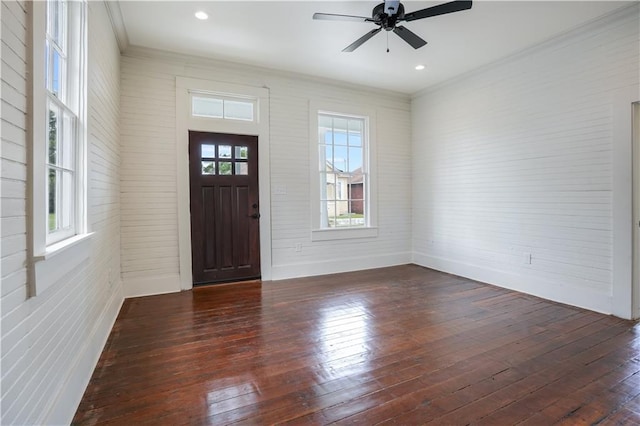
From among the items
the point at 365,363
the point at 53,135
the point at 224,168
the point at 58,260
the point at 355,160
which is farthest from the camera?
the point at 355,160

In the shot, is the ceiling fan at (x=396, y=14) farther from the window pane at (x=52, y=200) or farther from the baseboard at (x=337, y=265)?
the baseboard at (x=337, y=265)

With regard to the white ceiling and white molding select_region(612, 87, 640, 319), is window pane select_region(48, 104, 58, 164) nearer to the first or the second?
the white ceiling

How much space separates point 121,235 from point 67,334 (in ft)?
7.79

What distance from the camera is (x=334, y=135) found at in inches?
205

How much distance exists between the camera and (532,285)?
3.86 meters

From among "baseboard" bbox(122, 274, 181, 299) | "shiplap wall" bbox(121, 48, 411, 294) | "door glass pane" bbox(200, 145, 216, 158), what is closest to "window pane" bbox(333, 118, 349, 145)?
"shiplap wall" bbox(121, 48, 411, 294)

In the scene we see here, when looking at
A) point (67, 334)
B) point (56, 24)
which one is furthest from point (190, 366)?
point (56, 24)

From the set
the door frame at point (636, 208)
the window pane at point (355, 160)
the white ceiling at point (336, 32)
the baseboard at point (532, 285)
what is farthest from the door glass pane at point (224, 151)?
the door frame at point (636, 208)

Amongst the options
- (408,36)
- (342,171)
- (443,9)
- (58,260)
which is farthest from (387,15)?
(58,260)

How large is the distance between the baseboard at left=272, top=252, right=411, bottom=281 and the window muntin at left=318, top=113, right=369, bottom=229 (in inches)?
23.0

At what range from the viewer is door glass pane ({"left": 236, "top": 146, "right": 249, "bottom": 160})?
441 cm

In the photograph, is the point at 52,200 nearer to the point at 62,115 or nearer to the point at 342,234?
the point at 62,115

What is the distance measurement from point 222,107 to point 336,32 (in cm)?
187

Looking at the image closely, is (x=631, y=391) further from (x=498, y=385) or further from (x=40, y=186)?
(x=40, y=186)
